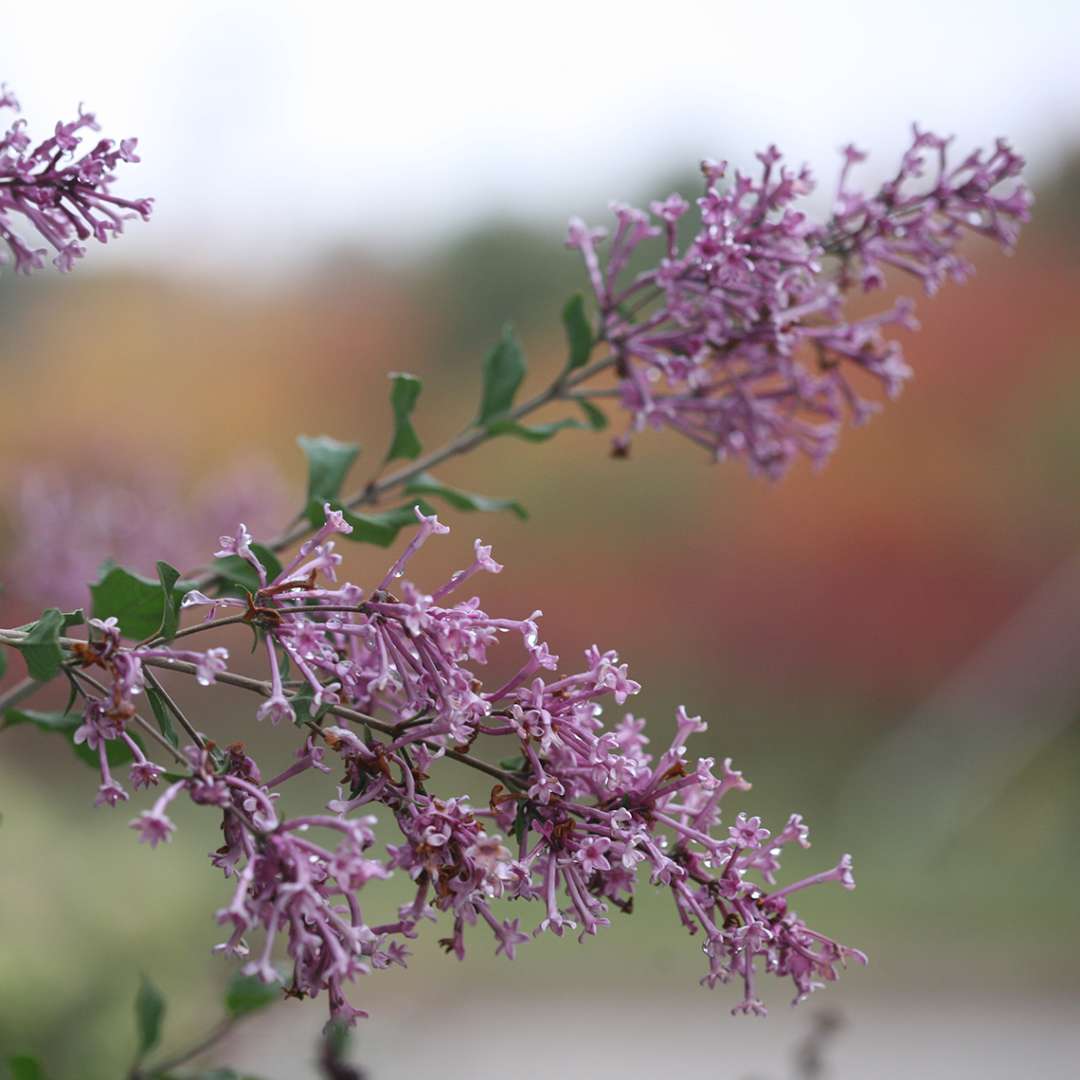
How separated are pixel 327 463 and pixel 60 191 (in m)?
0.24

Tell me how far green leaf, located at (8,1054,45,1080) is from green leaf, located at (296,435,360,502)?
0.80 feet

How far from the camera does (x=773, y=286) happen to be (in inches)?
17.6

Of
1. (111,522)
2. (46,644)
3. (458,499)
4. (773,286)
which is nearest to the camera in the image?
(46,644)

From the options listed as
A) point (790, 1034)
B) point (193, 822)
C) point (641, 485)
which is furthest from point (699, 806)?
point (641, 485)

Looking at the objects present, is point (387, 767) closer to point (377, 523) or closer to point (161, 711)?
point (161, 711)

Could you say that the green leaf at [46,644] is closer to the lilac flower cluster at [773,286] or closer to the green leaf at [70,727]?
the green leaf at [70,727]

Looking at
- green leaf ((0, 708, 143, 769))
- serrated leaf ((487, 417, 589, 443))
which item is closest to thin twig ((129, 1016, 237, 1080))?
green leaf ((0, 708, 143, 769))

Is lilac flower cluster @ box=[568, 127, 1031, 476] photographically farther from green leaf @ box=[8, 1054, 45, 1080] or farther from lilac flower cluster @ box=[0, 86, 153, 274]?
green leaf @ box=[8, 1054, 45, 1080]

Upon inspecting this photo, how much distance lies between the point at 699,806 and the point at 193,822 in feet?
10.4

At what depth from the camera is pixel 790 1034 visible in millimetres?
2504

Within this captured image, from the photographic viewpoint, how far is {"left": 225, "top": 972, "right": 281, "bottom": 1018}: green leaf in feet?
1.73

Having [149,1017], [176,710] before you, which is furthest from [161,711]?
[149,1017]

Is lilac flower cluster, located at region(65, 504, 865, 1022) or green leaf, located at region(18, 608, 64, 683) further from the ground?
lilac flower cluster, located at region(65, 504, 865, 1022)

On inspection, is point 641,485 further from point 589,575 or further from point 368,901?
point 368,901
